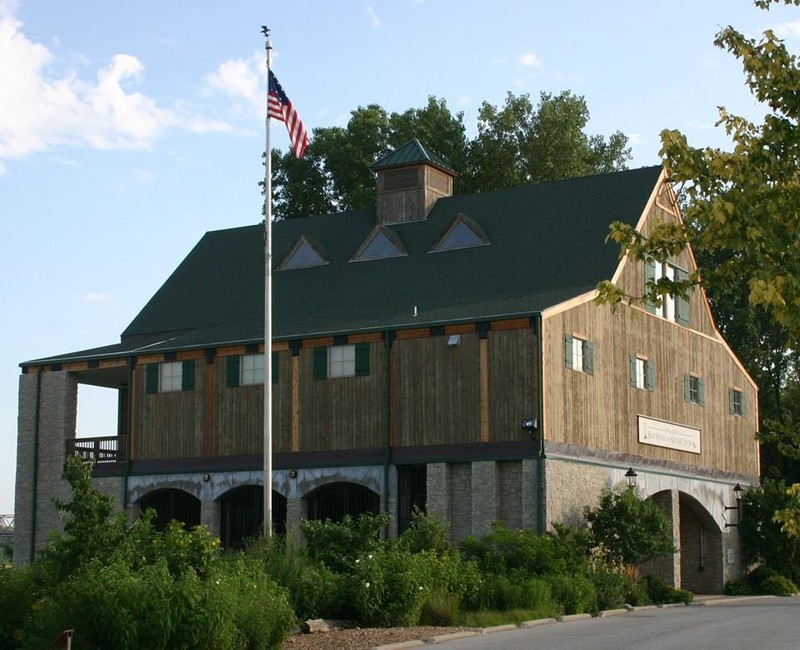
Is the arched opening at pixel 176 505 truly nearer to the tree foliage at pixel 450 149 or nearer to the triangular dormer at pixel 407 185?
the triangular dormer at pixel 407 185

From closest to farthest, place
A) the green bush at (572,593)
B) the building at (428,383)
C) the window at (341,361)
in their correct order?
the green bush at (572,593) → the building at (428,383) → the window at (341,361)

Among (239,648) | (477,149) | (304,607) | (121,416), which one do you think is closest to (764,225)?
(239,648)

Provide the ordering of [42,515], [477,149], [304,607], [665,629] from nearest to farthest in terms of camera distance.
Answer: [304,607]
[665,629]
[42,515]
[477,149]

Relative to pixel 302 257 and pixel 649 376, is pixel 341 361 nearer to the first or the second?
pixel 302 257

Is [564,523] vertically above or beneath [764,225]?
beneath

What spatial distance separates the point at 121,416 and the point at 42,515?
5.70m

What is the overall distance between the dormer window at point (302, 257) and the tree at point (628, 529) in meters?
14.0

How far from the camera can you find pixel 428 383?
33750mm

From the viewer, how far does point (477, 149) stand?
5681 centimetres

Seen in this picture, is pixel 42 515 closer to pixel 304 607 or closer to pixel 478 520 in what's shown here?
pixel 478 520

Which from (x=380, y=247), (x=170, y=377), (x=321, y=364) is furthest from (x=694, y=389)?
(x=170, y=377)

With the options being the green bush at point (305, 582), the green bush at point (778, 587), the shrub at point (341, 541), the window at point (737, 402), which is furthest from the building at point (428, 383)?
the green bush at point (305, 582)

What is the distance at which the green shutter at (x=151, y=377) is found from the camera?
124ft

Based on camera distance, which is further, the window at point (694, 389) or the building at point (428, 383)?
the window at point (694, 389)
